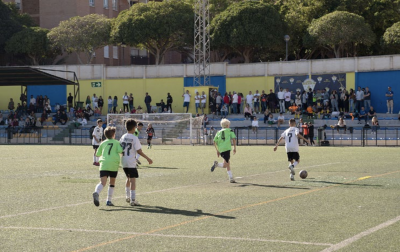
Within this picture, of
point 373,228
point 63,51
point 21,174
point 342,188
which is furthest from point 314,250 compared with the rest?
point 63,51

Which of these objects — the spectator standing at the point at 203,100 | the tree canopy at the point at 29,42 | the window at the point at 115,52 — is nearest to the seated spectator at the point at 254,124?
the spectator standing at the point at 203,100

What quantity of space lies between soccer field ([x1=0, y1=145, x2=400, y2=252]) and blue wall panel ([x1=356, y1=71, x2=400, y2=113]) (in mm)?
28765

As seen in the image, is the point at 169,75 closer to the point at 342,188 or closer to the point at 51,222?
the point at 342,188

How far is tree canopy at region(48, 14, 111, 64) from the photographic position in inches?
2335

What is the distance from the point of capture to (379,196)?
1312 cm

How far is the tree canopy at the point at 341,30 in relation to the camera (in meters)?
51.9

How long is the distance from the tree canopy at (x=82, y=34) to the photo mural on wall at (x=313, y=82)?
59.0ft

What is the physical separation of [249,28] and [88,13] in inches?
890

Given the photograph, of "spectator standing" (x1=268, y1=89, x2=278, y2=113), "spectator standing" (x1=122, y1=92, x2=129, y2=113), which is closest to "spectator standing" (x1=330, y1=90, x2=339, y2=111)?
"spectator standing" (x1=268, y1=89, x2=278, y2=113)

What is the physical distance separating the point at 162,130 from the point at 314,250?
32847 millimetres

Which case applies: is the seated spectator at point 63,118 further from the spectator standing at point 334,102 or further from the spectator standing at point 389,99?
the spectator standing at point 389,99

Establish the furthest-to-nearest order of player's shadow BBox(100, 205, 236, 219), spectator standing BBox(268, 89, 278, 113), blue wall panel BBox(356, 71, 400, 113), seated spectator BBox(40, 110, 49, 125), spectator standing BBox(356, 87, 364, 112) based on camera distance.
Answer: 1. seated spectator BBox(40, 110, 49, 125)
2. blue wall panel BBox(356, 71, 400, 113)
3. spectator standing BBox(268, 89, 278, 113)
4. spectator standing BBox(356, 87, 364, 112)
5. player's shadow BBox(100, 205, 236, 219)

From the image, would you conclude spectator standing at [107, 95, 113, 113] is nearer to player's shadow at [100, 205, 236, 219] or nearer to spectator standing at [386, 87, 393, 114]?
spectator standing at [386, 87, 393, 114]

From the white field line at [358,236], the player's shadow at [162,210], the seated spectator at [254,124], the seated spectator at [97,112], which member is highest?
the seated spectator at [97,112]
